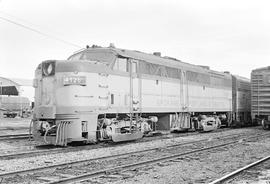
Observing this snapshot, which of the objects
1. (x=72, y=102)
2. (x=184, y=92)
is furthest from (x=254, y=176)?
(x=184, y=92)

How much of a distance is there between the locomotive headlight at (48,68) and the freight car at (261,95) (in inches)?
560

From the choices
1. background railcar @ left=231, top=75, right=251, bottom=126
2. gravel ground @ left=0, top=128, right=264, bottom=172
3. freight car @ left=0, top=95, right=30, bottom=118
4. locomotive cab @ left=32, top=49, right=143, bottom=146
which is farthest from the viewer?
freight car @ left=0, top=95, right=30, bottom=118

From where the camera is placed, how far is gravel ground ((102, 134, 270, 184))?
23.8ft

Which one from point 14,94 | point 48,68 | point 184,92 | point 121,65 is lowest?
point 184,92

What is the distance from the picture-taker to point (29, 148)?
1221 cm

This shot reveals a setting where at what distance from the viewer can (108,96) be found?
1320 cm

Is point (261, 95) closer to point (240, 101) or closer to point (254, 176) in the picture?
point (240, 101)

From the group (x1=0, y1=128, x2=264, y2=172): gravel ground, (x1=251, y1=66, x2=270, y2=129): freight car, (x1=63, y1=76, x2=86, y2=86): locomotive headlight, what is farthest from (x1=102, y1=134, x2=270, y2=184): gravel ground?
(x1=251, y1=66, x2=270, y2=129): freight car

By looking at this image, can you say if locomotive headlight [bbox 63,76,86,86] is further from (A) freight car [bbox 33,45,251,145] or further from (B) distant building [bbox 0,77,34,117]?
(B) distant building [bbox 0,77,34,117]

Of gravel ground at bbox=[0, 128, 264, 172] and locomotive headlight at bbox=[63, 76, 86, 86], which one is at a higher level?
locomotive headlight at bbox=[63, 76, 86, 86]

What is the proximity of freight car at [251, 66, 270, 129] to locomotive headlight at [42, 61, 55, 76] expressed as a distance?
1423 centimetres

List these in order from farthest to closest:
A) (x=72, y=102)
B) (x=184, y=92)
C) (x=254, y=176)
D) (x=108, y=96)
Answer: (x=184, y=92), (x=108, y=96), (x=72, y=102), (x=254, y=176)

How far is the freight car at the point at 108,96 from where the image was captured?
12.1m

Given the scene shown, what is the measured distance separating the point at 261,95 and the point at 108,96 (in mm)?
12357
